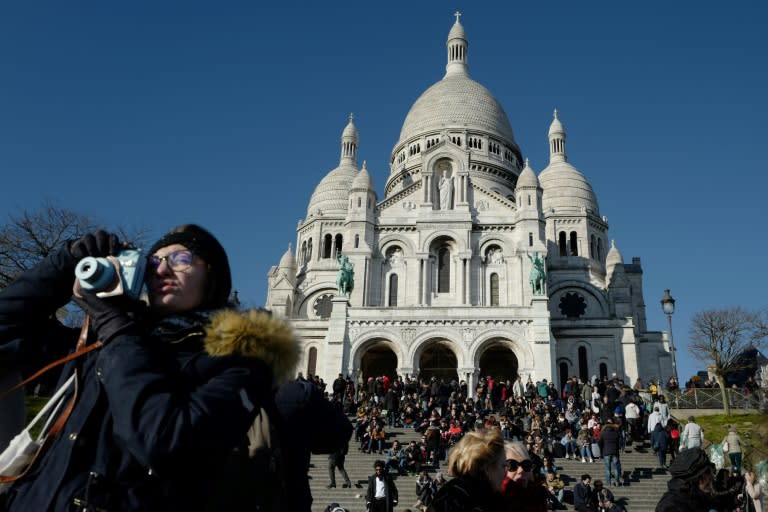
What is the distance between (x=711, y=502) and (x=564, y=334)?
115 ft

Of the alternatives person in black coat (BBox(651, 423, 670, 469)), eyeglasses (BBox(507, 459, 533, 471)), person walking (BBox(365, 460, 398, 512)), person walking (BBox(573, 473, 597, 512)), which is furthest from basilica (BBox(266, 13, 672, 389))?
eyeglasses (BBox(507, 459, 533, 471))

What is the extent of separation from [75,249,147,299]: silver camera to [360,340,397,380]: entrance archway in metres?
34.5

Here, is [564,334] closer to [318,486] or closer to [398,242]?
[398,242]

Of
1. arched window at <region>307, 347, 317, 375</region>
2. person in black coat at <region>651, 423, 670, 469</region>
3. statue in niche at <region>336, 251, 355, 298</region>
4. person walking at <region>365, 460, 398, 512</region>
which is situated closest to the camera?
person walking at <region>365, 460, 398, 512</region>

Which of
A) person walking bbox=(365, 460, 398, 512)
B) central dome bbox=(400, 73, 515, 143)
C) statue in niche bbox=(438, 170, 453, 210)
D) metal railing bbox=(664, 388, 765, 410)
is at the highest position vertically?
central dome bbox=(400, 73, 515, 143)

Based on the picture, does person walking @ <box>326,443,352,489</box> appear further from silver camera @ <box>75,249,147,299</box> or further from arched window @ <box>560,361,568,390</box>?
arched window @ <box>560,361,568,390</box>

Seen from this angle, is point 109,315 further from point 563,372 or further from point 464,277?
point 563,372

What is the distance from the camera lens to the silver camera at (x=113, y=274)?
2.29 m

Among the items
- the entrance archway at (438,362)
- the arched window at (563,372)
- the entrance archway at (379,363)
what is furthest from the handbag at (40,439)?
the arched window at (563,372)

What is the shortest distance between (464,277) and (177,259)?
3587 centimetres

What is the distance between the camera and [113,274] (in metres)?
2.32

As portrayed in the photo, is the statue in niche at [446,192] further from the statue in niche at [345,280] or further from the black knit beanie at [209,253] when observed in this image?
the black knit beanie at [209,253]

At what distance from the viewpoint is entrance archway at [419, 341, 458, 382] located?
116 ft

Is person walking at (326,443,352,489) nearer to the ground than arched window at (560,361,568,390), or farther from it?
nearer to the ground
